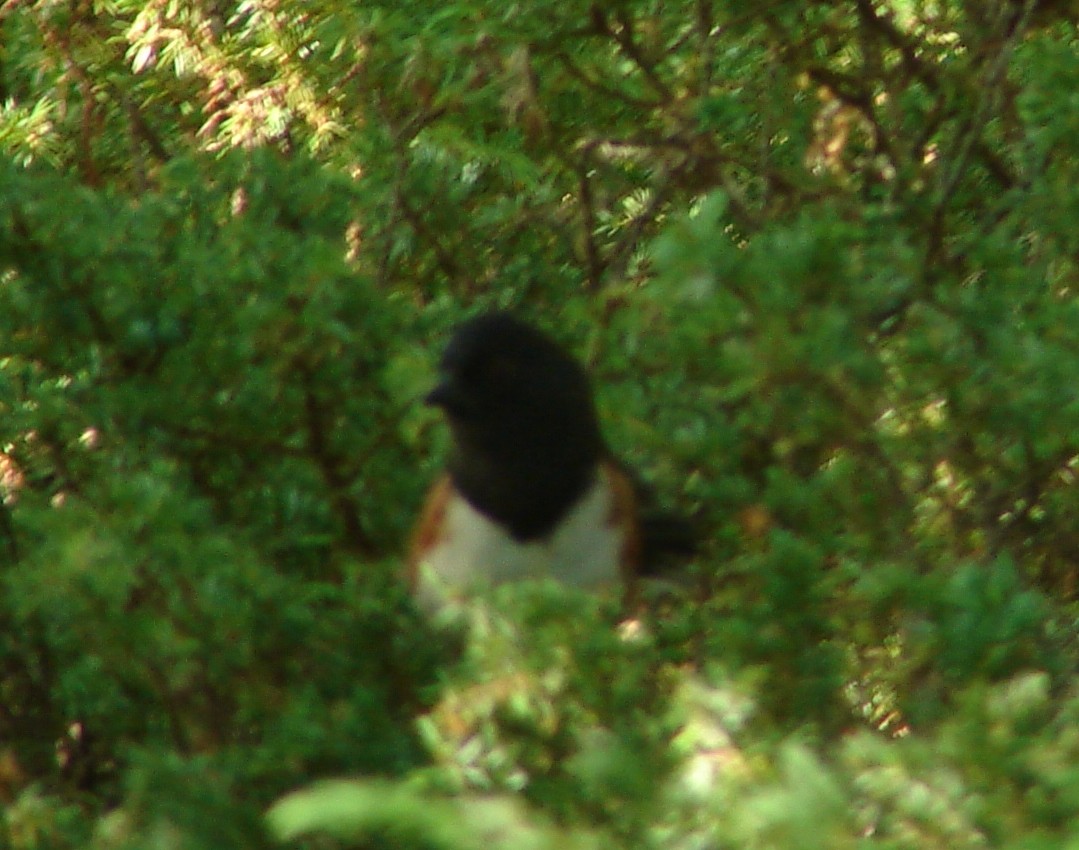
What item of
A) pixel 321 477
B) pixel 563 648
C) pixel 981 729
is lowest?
pixel 981 729

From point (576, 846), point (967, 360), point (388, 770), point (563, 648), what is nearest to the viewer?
point (576, 846)

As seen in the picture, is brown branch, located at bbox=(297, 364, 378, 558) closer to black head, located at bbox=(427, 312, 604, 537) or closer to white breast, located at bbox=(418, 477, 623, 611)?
black head, located at bbox=(427, 312, 604, 537)

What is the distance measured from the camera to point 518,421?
325cm

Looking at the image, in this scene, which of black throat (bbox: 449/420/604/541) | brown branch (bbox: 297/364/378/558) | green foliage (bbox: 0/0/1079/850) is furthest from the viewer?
black throat (bbox: 449/420/604/541)

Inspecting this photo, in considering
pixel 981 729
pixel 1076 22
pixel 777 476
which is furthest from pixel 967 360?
pixel 1076 22

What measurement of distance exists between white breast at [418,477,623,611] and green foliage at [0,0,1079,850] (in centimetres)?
11

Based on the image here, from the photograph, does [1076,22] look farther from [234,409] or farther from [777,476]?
[234,409]

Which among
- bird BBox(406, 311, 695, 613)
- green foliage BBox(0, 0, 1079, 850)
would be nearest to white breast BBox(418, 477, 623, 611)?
bird BBox(406, 311, 695, 613)

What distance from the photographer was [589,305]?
2826 millimetres

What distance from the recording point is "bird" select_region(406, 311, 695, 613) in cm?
318

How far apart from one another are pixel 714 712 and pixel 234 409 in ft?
3.90

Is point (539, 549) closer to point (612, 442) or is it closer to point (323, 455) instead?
point (612, 442)

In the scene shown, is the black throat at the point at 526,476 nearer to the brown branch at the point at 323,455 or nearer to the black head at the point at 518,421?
the black head at the point at 518,421

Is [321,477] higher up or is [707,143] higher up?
[707,143]
